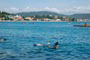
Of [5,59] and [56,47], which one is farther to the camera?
[56,47]

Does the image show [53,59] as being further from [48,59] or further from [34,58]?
[34,58]

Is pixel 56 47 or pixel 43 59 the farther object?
pixel 56 47

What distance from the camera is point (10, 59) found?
25.8m

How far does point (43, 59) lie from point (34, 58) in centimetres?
146

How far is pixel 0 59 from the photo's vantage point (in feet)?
83.8

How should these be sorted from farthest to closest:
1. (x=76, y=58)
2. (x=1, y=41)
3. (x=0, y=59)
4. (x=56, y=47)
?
(x=1, y=41) < (x=56, y=47) < (x=76, y=58) < (x=0, y=59)

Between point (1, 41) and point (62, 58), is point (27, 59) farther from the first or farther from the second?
point (1, 41)

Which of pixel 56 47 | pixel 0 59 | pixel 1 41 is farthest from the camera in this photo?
pixel 1 41

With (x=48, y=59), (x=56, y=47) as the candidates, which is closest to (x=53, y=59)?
(x=48, y=59)

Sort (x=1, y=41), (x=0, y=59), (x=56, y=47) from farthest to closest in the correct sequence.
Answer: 1. (x=1, y=41)
2. (x=56, y=47)
3. (x=0, y=59)

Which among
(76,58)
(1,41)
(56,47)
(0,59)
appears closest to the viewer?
(0,59)

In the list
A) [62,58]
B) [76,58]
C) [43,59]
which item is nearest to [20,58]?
[43,59]

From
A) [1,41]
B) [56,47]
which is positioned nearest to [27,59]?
[56,47]

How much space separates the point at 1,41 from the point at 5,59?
2300 centimetres
